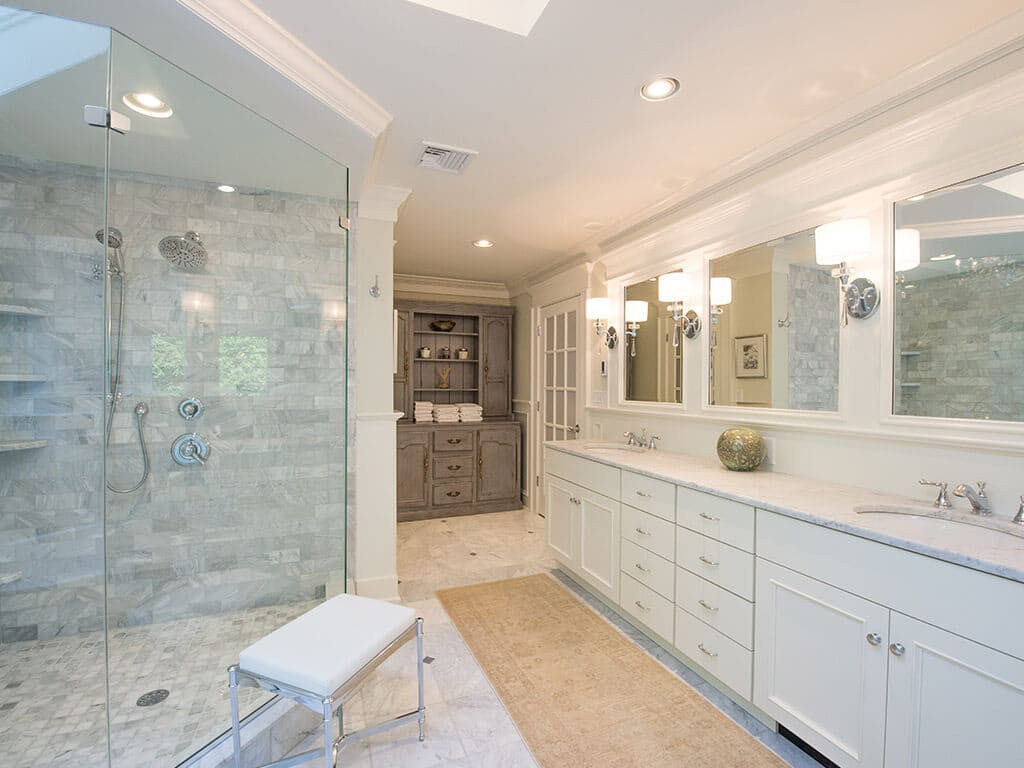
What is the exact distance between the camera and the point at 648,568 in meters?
2.35

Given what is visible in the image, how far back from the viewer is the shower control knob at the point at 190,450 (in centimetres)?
224

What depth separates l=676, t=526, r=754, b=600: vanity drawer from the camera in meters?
1.81

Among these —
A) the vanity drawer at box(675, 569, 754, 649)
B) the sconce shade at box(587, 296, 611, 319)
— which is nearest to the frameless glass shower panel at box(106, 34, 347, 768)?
the vanity drawer at box(675, 569, 754, 649)

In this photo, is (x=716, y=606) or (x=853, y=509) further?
(x=716, y=606)

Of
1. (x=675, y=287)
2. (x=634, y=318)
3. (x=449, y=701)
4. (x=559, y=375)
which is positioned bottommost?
(x=449, y=701)

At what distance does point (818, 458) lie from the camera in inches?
82.7

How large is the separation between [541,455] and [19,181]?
3895 mm

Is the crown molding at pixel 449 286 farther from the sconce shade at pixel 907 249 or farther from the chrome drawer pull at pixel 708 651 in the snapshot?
the chrome drawer pull at pixel 708 651

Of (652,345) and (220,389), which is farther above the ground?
(652,345)

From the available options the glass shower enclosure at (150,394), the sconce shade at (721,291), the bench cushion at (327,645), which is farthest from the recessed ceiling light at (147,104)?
the sconce shade at (721,291)

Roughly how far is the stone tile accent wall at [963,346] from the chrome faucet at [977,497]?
23 centimetres

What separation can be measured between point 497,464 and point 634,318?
2236 mm

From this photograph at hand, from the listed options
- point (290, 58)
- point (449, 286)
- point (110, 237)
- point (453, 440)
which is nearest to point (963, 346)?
point (290, 58)

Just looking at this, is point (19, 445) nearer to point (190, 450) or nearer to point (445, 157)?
point (190, 450)
